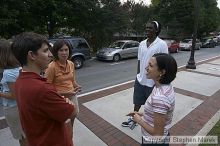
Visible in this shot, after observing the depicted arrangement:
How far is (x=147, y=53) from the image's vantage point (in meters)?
4.29

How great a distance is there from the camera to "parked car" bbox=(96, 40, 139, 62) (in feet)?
54.5

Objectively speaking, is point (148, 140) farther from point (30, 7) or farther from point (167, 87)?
point (30, 7)

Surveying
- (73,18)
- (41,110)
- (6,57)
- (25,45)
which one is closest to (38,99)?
(41,110)

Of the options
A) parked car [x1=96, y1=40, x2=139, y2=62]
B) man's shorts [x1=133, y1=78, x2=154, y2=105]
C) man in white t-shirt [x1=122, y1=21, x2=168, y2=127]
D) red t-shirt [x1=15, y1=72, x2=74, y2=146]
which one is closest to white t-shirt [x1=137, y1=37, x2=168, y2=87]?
man in white t-shirt [x1=122, y1=21, x2=168, y2=127]

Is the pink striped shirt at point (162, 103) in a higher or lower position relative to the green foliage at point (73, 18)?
lower

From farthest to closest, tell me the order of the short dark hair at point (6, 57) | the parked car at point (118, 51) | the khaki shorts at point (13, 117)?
the parked car at point (118, 51) → the khaki shorts at point (13, 117) → the short dark hair at point (6, 57)

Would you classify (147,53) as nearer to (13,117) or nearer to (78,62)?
(13,117)

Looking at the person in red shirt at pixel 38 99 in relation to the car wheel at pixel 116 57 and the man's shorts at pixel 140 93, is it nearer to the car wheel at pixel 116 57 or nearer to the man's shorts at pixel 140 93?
the man's shorts at pixel 140 93

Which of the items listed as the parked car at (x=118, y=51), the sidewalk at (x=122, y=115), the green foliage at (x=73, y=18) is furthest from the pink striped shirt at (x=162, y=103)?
the parked car at (x=118, y=51)

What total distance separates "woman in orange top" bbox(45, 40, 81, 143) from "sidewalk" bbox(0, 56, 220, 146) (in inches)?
51.4

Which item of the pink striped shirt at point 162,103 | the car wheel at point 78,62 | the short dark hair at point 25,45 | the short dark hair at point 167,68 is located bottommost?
the car wheel at point 78,62

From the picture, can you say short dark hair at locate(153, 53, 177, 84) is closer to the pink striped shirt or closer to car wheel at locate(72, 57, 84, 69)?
the pink striped shirt

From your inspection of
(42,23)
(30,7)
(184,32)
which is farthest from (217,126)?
(184,32)

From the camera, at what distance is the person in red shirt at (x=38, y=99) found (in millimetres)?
1868
